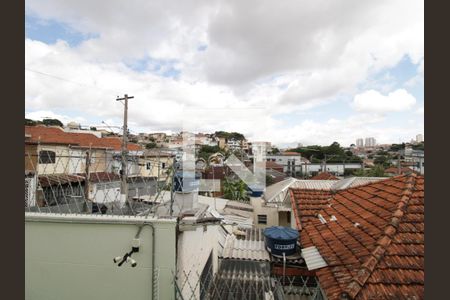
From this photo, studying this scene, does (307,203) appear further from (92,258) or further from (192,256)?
(92,258)

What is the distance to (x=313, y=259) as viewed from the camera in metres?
4.77

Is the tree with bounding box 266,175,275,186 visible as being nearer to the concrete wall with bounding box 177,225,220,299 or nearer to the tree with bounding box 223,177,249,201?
the tree with bounding box 223,177,249,201

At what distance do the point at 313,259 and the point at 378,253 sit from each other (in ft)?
4.19

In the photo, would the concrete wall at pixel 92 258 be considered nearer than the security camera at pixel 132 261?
No

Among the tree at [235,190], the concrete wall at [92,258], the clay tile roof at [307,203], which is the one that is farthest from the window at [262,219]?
the concrete wall at [92,258]

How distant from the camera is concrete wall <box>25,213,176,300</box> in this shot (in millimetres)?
A: 3605

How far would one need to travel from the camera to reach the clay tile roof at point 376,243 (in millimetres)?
3346

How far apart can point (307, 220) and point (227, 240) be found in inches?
99.7

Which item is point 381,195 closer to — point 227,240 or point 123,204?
point 227,240

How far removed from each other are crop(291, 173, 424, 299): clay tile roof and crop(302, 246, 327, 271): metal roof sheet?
0.12 metres

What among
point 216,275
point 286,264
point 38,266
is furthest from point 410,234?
point 38,266

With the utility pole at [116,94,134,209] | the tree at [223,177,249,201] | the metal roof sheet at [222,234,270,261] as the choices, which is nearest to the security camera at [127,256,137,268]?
the utility pole at [116,94,134,209]

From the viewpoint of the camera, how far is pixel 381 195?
6180 millimetres

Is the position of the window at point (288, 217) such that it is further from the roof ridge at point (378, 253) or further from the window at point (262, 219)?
the roof ridge at point (378, 253)
